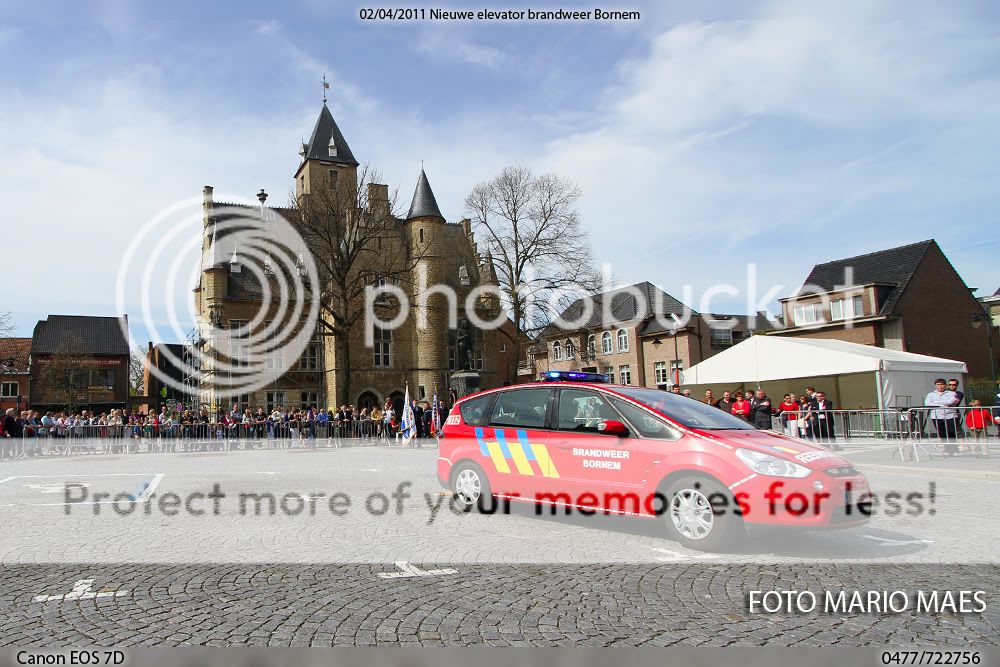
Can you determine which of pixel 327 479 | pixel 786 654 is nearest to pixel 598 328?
pixel 327 479

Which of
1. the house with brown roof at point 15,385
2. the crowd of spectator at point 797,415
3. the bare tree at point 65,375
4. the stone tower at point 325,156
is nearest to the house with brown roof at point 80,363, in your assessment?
the bare tree at point 65,375

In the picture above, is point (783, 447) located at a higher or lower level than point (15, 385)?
lower

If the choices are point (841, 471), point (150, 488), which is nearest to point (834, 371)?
point (841, 471)

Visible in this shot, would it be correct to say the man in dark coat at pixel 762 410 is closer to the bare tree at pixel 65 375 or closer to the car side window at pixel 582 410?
the car side window at pixel 582 410

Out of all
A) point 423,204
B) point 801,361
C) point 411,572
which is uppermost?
point 423,204

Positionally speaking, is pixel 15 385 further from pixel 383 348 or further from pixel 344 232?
pixel 344 232

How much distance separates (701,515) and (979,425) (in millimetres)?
13598

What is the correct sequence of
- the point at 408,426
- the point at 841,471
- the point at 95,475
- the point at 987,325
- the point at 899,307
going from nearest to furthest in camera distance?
the point at 841,471, the point at 95,475, the point at 408,426, the point at 899,307, the point at 987,325

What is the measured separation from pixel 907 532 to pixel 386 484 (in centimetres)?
827

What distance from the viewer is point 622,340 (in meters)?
62.8

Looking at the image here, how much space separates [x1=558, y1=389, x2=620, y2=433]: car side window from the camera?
841 cm

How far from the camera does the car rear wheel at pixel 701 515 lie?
6.96 metres

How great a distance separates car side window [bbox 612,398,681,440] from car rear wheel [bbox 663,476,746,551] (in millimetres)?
510

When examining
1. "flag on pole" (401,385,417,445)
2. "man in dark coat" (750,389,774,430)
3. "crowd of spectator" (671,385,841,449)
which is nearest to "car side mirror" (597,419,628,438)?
"crowd of spectator" (671,385,841,449)
